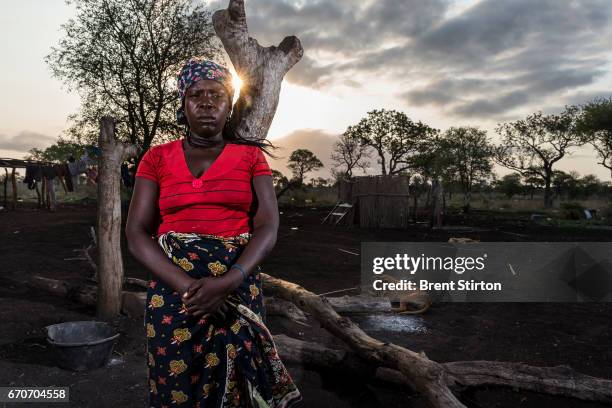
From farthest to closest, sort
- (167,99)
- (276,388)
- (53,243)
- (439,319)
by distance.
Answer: (167,99)
(53,243)
(439,319)
(276,388)

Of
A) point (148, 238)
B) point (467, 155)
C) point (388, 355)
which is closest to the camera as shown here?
point (148, 238)

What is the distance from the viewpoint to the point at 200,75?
199cm

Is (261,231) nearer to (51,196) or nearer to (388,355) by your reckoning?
(388,355)

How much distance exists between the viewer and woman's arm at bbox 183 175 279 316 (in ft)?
5.49

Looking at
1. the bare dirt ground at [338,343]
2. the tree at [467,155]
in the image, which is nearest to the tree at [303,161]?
the tree at [467,155]

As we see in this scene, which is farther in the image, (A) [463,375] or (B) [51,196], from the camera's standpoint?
(B) [51,196]

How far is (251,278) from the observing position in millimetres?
1896

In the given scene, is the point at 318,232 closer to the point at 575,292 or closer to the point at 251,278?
the point at 575,292

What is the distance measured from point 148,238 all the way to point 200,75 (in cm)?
73

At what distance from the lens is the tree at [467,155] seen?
4809cm

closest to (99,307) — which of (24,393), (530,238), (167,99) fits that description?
(24,393)

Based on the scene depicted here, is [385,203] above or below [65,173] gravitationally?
below

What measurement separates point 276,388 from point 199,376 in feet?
1.10

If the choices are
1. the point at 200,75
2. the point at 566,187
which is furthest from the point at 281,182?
the point at 566,187
